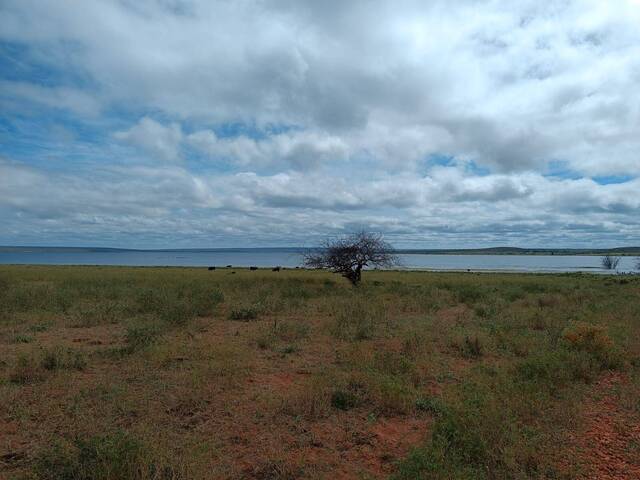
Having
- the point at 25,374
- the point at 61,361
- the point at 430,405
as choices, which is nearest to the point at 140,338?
the point at 61,361

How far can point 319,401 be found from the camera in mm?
7359

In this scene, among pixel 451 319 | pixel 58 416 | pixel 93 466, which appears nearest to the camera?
pixel 93 466

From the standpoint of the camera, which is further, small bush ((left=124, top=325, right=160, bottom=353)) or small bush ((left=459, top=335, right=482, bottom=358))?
small bush ((left=459, top=335, right=482, bottom=358))

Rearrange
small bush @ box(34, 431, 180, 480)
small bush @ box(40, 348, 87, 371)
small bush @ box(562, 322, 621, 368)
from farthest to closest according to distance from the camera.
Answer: small bush @ box(562, 322, 621, 368), small bush @ box(40, 348, 87, 371), small bush @ box(34, 431, 180, 480)

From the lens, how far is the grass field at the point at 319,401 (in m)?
5.27

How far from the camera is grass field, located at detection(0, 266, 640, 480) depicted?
527 cm

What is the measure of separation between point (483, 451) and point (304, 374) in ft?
15.9

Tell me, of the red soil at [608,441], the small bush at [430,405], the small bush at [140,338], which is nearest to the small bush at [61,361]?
the small bush at [140,338]

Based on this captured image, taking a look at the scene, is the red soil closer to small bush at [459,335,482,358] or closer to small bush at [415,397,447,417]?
small bush at [415,397,447,417]

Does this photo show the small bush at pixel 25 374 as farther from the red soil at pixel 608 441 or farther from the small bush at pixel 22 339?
the red soil at pixel 608 441

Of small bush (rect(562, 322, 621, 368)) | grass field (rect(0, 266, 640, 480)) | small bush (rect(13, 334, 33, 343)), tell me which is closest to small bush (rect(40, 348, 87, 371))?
grass field (rect(0, 266, 640, 480))

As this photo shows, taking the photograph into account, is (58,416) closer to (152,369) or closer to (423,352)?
(152,369)

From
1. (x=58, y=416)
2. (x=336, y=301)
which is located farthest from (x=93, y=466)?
(x=336, y=301)

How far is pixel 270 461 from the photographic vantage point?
17.9 ft
